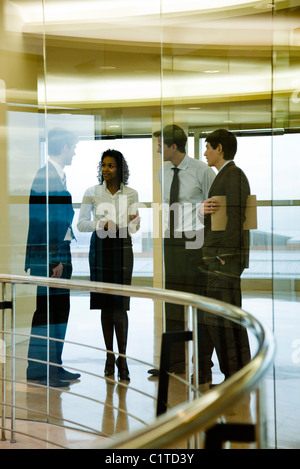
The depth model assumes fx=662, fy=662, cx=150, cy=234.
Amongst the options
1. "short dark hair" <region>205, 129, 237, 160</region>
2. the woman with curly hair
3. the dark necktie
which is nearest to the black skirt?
the woman with curly hair

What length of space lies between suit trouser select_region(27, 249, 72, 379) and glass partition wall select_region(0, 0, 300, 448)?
0.15ft

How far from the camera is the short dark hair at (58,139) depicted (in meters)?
3.61

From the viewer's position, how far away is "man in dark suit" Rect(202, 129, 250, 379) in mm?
3168

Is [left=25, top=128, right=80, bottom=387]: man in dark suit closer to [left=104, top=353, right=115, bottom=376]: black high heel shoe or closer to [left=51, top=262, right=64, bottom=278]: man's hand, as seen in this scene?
[left=51, top=262, right=64, bottom=278]: man's hand

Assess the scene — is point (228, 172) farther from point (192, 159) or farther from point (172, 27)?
point (172, 27)

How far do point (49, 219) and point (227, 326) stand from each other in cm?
117

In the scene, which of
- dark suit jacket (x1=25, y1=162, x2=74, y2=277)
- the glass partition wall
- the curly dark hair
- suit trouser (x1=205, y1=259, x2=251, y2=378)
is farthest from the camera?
dark suit jacket (x1=25, y1=162, x2=74, y2=277)

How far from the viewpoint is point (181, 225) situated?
3.42 metres

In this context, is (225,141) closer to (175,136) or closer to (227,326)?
(175,136)

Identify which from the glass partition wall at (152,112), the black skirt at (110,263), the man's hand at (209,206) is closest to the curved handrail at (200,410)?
the glass partition wall at (152,112)

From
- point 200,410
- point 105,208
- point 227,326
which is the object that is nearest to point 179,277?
point 227,326

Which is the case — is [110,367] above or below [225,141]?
below

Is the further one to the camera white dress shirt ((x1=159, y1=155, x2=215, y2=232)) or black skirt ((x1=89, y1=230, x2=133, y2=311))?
black skirt ((x1=89, y1=230, x2=133, y2=311))
